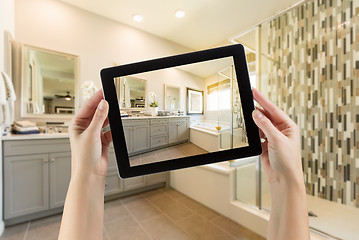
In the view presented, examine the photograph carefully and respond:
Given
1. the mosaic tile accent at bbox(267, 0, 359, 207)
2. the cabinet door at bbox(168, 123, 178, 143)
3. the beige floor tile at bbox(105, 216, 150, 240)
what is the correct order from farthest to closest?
the beige floor tile at bbox(105, 216, 150, 240), the mosaic tile accent at bbox(267, 0, 359, 207), the cabinet door at bbox(168, 123, 178, 143)

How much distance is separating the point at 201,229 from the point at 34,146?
1.70 metres

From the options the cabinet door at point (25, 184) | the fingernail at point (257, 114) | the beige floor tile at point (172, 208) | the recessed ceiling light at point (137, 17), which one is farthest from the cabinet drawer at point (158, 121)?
the recessed ceiling light at point (137, 17)

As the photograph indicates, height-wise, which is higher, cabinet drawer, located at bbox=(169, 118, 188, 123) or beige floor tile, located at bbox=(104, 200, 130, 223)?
cabinet drawer, located at bbox=(169, 118, 188, 123)

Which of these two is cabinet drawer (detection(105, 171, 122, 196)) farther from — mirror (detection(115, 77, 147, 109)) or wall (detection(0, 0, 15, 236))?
mirror (detection(115, 77, 147, 109))

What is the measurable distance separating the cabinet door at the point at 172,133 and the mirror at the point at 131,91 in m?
0.11

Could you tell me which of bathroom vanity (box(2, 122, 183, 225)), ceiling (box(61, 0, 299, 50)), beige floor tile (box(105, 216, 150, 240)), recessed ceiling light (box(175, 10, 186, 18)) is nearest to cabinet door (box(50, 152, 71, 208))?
bathroom vanity (box(2, 122, 183, 225))

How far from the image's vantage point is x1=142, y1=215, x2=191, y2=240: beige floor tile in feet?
4.18

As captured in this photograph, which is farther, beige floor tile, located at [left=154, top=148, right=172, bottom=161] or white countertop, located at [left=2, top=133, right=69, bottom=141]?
white countertop, located at [left=2, top=133, right=69, bottom=141]

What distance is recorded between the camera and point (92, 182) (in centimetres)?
42

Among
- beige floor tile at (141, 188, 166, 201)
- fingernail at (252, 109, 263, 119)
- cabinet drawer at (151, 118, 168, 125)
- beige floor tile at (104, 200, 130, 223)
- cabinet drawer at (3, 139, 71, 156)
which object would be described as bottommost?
beige floor tile at (141, 188, 166, 201)

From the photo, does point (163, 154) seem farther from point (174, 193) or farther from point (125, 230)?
point (174, 193)

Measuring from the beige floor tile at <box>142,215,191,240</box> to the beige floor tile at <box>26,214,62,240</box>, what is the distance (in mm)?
743

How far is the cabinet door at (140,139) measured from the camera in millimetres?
464

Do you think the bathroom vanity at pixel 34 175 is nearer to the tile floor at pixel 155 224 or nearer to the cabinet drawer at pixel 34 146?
the cabinet drawer at pixel 34 146
